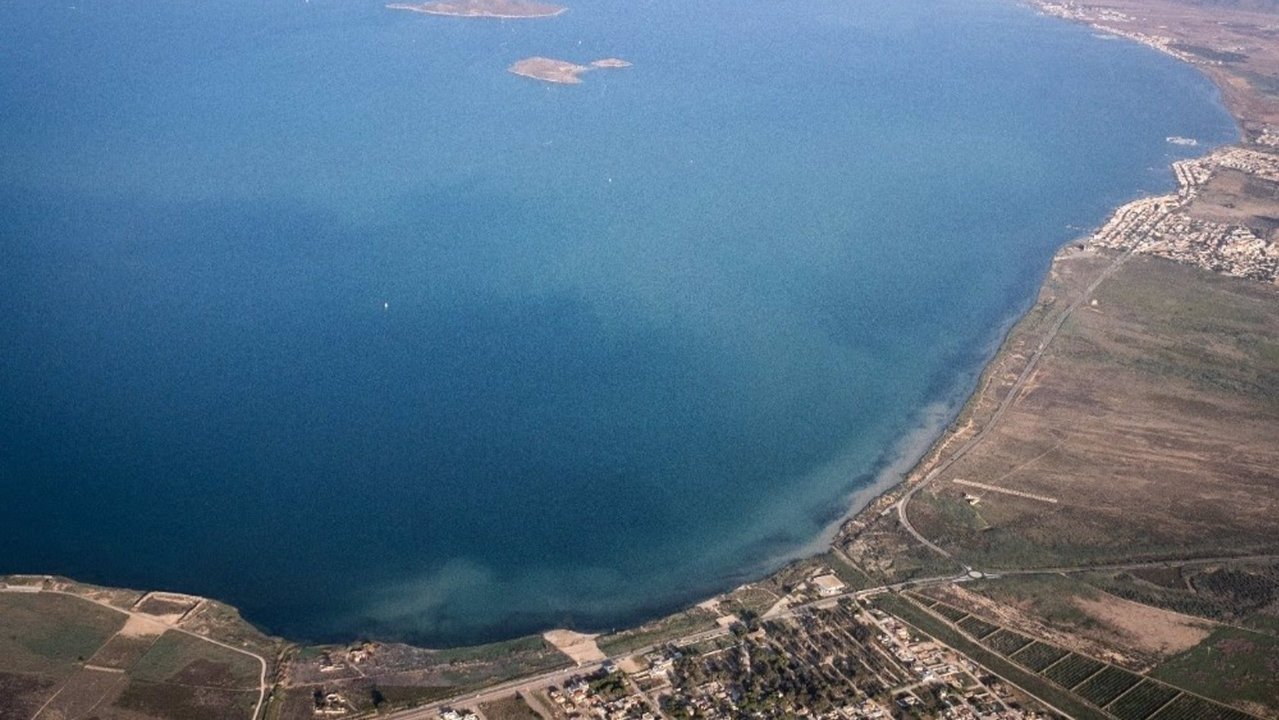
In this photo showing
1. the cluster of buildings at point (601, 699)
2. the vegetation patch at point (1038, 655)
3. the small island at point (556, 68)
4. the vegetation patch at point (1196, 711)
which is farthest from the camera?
the small island at point (556, 68)

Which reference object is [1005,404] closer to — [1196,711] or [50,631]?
[1196,711]

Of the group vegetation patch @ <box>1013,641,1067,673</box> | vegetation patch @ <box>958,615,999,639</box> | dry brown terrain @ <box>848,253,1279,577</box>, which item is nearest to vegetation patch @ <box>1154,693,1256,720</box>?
vegetation patch @ <box>1013,641,1067,673</box>

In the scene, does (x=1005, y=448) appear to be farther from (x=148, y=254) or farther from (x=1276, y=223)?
(x=148, y=254)

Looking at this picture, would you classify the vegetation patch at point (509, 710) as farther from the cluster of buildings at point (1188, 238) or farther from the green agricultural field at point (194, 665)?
the cluster of buildings at point (1188, 238)

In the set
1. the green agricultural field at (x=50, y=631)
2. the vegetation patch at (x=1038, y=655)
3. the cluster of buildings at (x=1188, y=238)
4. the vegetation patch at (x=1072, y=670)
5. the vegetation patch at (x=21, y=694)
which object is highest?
the cluster of buildings at (x=1188, y=238)

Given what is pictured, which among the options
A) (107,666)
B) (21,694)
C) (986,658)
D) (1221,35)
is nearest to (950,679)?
(986,658)

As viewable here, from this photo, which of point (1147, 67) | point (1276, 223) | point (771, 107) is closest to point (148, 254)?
point (771, 107)

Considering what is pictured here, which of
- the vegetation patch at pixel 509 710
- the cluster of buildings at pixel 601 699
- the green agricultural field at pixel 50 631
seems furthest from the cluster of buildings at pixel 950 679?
the green agricultural field at pixel 50 631
